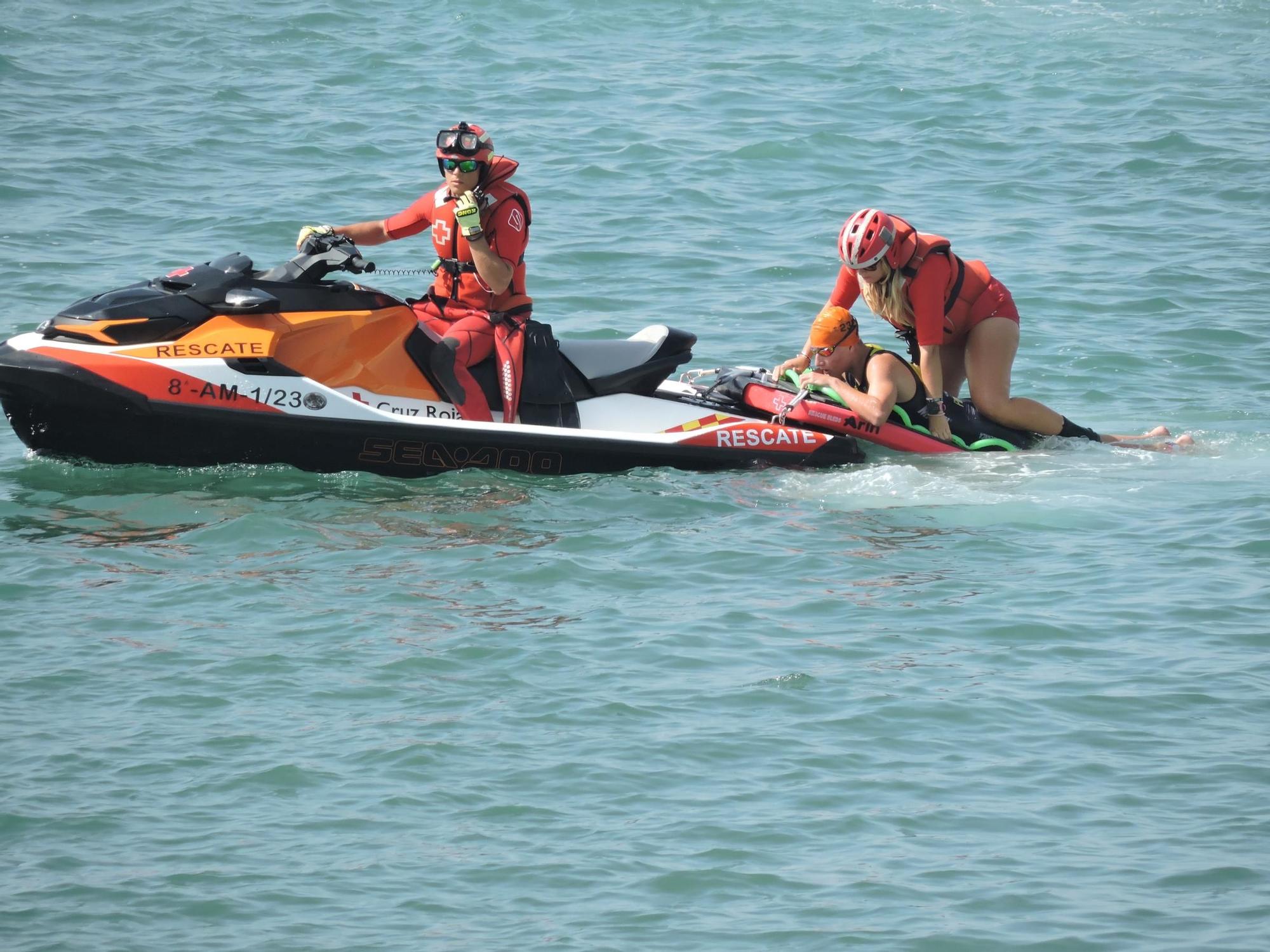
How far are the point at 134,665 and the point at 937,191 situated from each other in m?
11.0

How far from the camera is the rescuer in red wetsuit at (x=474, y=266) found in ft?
27.8

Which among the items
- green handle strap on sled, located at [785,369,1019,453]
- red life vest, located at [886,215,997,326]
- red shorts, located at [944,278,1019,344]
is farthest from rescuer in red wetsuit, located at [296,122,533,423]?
red shorts, located at [944,278,1019,344]

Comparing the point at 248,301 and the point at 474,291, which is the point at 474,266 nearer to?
the point at 474,291

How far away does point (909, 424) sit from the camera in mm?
9328

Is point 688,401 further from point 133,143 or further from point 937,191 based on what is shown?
point 133,143

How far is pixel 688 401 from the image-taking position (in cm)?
923

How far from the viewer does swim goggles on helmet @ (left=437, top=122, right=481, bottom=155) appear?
8406 mm

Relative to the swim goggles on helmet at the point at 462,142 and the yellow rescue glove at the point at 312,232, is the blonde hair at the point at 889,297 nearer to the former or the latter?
the swim goggles on helmet at the point at 462,142

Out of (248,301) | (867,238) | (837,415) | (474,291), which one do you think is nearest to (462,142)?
(474,291)

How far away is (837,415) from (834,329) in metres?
0.51

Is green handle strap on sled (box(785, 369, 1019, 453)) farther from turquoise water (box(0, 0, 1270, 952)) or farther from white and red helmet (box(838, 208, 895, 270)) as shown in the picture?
white and red helmet (box(838, 208, 895, 270))

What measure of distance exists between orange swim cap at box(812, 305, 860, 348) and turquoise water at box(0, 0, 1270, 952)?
0.81 m

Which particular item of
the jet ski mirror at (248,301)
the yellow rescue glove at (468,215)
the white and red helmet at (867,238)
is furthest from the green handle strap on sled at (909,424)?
the jet ski mirror at (248,301)

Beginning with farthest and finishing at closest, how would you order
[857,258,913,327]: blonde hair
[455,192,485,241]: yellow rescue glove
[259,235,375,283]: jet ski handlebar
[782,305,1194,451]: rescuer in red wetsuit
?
[782,305,1194,451]: rescuer in red wetsuit
[857,258,913,327]: blonde hair
[259,235,375,283]: jet ski handlebar
[455,192,485,241]: yellow rescue glove
